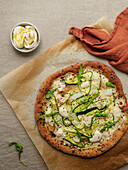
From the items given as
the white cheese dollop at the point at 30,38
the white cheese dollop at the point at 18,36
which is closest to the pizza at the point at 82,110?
the white cheese dollop at the point at 30,38

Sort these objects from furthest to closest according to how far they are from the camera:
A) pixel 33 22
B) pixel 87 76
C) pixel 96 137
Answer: pixel 33 22 < pixel 87 76 < pixel 96 137

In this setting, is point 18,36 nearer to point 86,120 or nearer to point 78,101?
point 78,101

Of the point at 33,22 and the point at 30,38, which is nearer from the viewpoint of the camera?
the point at 30,38

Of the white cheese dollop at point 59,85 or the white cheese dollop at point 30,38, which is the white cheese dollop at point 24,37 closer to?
the white cheese dollop at point 30,38

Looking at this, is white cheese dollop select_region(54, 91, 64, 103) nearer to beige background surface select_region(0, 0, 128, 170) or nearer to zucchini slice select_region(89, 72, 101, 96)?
zucchini slice select_region(89, 72, 101, 96)

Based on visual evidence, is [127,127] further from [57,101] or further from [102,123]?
[57,101]

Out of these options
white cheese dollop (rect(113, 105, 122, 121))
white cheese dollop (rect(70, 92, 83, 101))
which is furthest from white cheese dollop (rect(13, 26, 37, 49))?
white cheese dollop (rect(113, 105, 122, 121))

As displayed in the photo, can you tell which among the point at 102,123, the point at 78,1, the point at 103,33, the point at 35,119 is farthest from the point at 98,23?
the point at 35,119

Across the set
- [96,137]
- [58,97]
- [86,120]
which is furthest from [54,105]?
[96,137]
